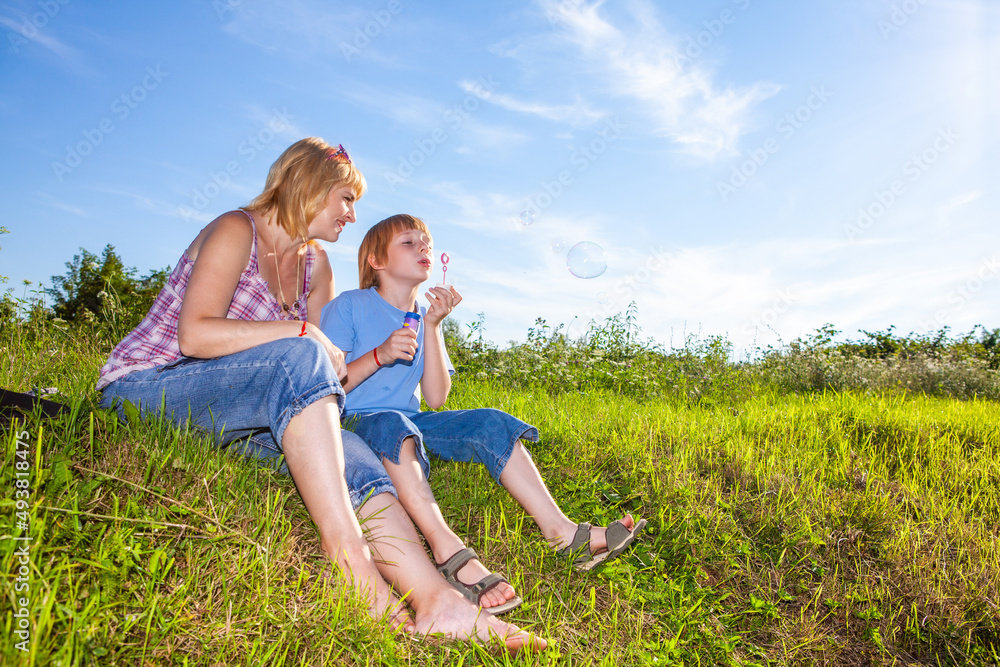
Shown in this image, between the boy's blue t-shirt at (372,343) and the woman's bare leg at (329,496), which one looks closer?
the woman's bare leg at (329,496)

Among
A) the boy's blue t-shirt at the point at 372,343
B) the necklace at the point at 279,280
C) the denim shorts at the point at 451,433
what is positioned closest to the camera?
the denim shorts at the point at 451,433

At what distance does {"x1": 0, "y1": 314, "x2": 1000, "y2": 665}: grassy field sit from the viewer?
69.6 inches

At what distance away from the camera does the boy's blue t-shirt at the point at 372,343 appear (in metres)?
2.97

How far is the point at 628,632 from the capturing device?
97.0 inches

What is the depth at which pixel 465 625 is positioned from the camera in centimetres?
208

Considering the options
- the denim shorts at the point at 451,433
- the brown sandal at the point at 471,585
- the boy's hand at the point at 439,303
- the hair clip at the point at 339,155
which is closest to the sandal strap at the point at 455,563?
the brown sandal at the point at 471,585

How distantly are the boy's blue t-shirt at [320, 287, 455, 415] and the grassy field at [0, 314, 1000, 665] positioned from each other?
0.52m

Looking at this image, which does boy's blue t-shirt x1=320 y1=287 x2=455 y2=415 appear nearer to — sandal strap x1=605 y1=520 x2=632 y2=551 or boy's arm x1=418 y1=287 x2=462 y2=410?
boy's arm x1=418 y1=287 x2=462 y2=410

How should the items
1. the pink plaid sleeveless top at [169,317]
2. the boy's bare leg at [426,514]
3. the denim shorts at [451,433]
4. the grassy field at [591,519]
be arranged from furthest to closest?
the denim shorts at [451,433], the pink plaid sleeveless top at [169,317], the boy's bare leg at [426,514], the grassy field at [591,519]

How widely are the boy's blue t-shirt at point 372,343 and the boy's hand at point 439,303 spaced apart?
0.20 feet

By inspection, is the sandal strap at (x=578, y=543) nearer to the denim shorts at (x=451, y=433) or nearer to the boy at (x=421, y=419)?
the boy at (x=421, y=419)

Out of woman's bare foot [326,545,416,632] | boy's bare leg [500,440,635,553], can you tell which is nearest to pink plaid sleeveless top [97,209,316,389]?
woman's bare foot [326,545,416,632]

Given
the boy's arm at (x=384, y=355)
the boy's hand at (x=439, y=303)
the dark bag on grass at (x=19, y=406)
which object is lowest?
the dark bag on grass at (x=19, y=406)

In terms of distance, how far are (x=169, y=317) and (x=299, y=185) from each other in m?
0.76
